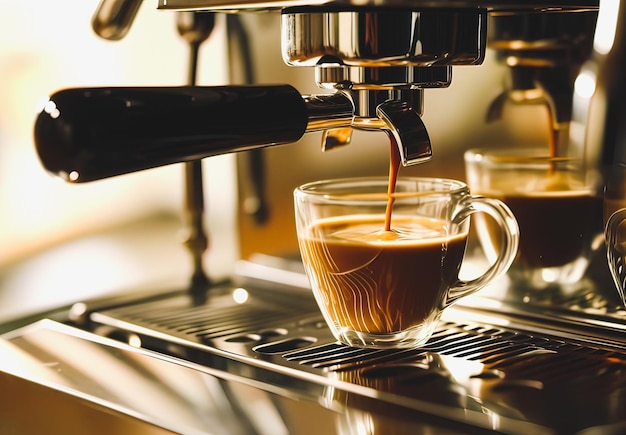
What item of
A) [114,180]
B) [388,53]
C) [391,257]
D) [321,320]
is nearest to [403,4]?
[388,53]

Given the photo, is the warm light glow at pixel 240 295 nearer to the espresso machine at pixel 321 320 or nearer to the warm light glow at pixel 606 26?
the espresso machine at pixel 321 320

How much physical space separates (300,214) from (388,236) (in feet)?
0.21

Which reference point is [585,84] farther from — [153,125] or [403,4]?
[153,125]

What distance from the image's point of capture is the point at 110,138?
0.43 metres

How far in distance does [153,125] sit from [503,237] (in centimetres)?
25

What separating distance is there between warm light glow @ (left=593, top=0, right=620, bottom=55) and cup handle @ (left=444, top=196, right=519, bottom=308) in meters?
0.12

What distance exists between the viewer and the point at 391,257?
56 cm

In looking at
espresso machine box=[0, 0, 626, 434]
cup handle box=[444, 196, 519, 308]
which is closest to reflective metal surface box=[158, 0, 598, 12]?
espresso machine box=[0, 0, 626, 434]

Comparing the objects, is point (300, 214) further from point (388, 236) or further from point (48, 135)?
point (48, 135)

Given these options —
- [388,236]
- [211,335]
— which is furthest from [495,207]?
[211,335]

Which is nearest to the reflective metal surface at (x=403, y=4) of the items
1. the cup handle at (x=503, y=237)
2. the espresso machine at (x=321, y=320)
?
the espresso machine at (x=321, y=320)

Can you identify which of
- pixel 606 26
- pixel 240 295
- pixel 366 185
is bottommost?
pixel 240 295

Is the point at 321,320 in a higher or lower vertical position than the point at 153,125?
lower

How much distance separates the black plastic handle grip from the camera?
0.42 metres
